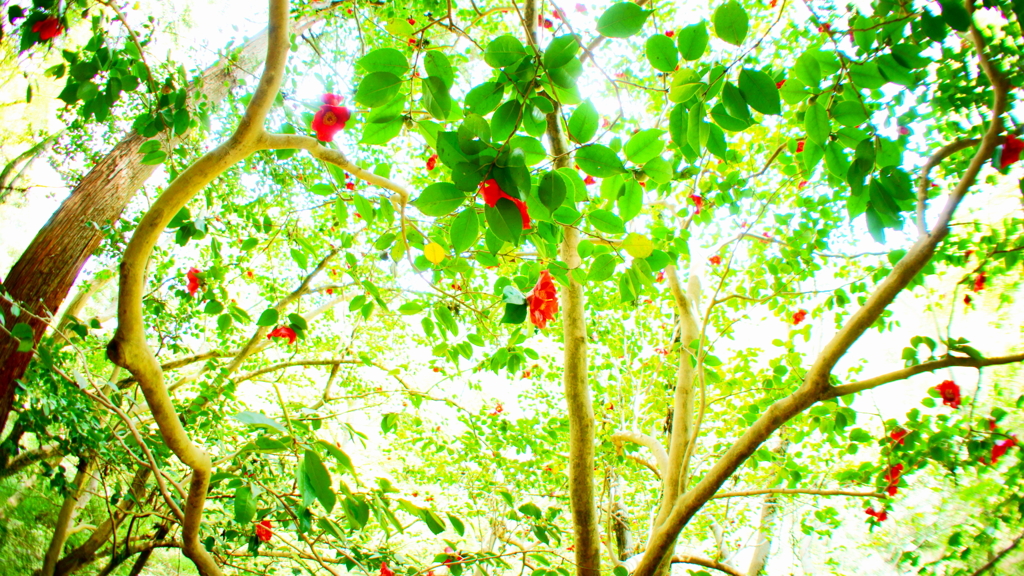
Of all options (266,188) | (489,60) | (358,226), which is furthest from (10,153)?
(489,60)

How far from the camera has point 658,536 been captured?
4.43ft

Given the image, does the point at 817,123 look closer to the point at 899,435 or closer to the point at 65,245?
the point at 899,435

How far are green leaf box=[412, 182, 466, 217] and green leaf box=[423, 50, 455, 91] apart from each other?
0.12 m

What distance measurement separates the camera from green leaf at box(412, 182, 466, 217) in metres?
0.59

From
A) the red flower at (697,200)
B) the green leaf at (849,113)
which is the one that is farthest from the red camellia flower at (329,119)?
the red flower at (697,200)

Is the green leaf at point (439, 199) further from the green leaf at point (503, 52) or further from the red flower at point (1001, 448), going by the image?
the red flower at point (1001, 448)

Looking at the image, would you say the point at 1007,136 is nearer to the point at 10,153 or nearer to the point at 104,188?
the point at 104,188

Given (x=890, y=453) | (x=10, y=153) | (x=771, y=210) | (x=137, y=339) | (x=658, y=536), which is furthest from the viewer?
(x=10, y=153)

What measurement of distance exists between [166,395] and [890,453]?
2.02 m

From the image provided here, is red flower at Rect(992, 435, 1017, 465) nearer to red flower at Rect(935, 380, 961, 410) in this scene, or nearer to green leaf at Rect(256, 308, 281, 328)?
red flower at Rect(935, 380, 961, 410)

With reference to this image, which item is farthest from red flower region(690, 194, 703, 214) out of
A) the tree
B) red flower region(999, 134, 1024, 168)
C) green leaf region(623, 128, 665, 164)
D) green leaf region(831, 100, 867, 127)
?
green leaf region(623, 128, 665, 164)

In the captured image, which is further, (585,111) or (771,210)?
(771,210)

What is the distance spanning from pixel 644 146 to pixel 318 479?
575 millimetres

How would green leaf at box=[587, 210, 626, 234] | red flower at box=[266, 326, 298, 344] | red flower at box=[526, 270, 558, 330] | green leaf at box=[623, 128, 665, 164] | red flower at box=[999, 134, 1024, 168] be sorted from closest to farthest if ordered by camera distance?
1. green leaf at box=[623, 128, 665, 164]
2. green leaf at box=[587, 210, 626, 234]
3. red flower at box=[526, 270, 558, 330]
4. red flower at box=[999, 134, 1024, 168]
5. red flower at box=[266, 326, 298, 344]
